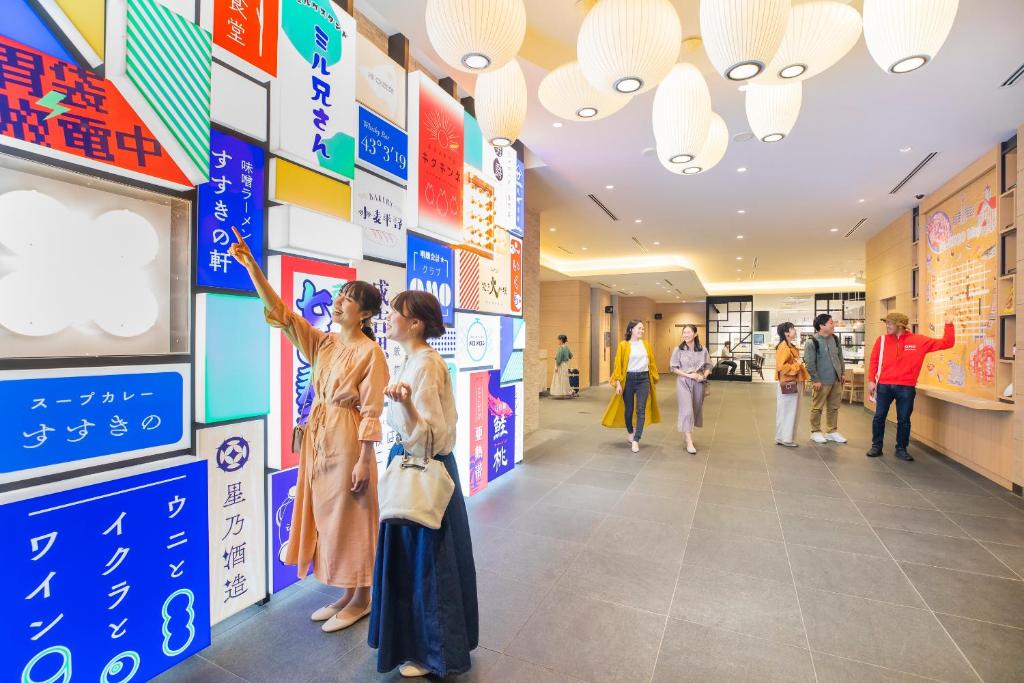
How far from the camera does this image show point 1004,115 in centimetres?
438

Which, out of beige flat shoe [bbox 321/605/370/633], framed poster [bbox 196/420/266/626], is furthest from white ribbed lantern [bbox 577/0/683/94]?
beige flat shoe [bbox 321/605/370/633]

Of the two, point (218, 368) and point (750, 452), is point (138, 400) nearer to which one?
point (218, 368)

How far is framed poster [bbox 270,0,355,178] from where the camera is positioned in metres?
2.39

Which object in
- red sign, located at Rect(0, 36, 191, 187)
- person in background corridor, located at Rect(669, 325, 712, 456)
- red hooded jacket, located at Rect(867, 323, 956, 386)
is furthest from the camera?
person in background corridor, located at Rect(669, 325, 712, 456)

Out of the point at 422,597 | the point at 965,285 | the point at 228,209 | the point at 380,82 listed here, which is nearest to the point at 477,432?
the point at 422,597

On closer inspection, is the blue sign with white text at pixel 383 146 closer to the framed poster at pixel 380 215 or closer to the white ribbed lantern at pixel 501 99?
the framed poster at pixel 380 215

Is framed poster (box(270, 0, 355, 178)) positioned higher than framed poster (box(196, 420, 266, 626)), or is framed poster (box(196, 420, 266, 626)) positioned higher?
framed poster (box(270, 0, 355, 178))

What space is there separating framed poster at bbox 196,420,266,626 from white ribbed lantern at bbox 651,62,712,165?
2502 millimetres

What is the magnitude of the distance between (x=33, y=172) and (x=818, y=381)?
744 centimetres

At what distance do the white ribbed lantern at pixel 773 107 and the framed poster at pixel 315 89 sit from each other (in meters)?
2.20

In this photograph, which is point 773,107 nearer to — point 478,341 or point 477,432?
point 478,341

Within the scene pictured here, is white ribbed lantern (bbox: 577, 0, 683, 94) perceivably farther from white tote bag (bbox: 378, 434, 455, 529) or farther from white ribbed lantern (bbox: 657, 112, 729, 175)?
white tote bag (bbox: 378, 434, 455, 529)

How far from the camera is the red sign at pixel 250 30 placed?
213 cm

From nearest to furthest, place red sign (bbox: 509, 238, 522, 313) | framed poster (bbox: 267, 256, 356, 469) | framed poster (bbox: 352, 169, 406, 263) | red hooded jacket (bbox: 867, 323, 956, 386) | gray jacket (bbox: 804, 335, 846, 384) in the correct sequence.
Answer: framed poster (bbox: 267, 256, 356, 469) → framed poster (bbox: 352, 169, 406, 263) → red sign (bbox: 509, 238, 522, 313) → red hooded jacket (bbox: 867, 323, 956, 386) → gray jacket (bbox: 804, 335, 846, 384)
